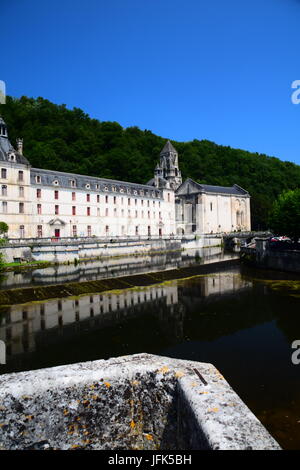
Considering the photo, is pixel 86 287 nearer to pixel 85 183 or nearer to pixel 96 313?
pixel 96 313

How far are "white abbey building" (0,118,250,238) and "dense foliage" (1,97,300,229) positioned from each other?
10761 mm

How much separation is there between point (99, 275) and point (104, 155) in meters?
55.5

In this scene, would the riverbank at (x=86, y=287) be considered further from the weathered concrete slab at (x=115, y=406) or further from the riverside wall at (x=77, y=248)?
the weathered concrete slab at (x=115, y=406)

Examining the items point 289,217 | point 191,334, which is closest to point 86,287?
point 191,334

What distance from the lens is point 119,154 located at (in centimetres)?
7750

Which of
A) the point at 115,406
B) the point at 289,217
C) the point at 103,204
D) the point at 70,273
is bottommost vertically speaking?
the point at 70,273

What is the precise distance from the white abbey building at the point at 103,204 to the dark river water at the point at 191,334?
2531 cm

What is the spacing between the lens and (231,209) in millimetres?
81250

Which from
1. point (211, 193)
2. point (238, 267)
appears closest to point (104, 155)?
point (211, 193)

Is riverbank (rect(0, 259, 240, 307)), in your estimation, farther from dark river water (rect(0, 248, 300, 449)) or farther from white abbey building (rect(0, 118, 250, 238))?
white abbey building (rect(0, 118, 250, 238))

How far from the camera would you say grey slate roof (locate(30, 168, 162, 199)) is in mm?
43534

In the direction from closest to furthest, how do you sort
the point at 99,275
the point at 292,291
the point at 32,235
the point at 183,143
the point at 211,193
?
the point at 292,291 < the point at 99,275 < the point at 32,235 < the point at 211,193 < the point at 183,143

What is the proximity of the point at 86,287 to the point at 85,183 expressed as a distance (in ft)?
99.2

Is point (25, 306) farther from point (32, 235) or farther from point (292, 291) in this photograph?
point (32, 235)
